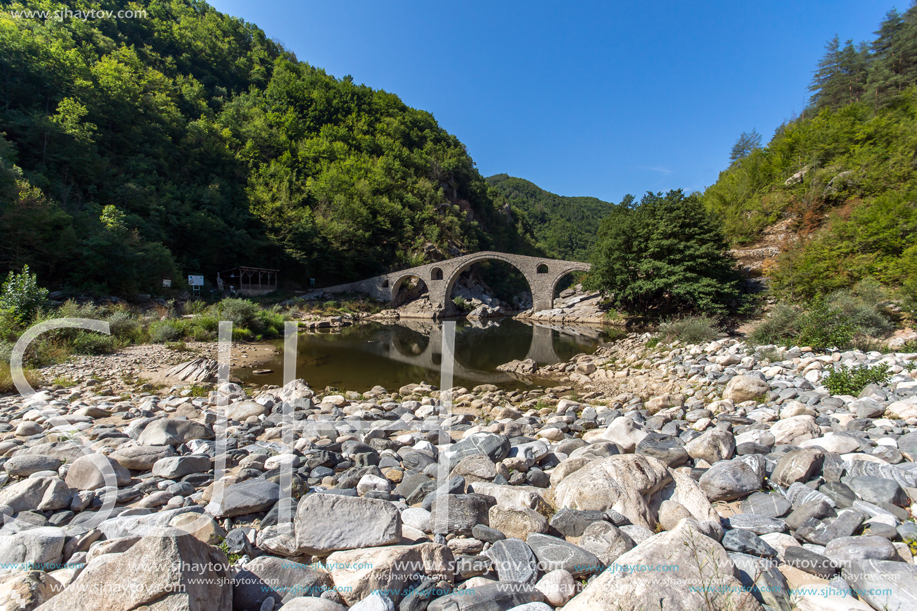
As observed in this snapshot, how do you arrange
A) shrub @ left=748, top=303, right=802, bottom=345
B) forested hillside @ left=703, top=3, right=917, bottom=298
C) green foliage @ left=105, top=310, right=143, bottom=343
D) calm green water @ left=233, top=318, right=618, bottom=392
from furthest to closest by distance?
forested hillside @ left=703, top=3, right=917, bottom=298 < green foliage @ left=105, top=310, right=143, bottom=343 < calm green water @ left=233, top=318, right=618, bottom=392 < shrub @ left=748, top=303, right=802, bottom=345

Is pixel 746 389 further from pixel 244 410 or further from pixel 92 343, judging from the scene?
pixel 92 343

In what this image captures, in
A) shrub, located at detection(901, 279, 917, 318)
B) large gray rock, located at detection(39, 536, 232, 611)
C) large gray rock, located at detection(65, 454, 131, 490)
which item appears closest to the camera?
large gray rock, located at detection(39, 536, 232, 611)

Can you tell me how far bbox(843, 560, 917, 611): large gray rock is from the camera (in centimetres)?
157

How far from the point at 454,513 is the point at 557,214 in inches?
3277

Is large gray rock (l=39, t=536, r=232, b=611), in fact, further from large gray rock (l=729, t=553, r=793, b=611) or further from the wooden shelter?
the wooden shelter

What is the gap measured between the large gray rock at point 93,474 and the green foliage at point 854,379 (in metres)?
7.52

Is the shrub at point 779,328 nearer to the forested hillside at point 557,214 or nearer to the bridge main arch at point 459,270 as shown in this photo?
the bridge main arch at point 459,270

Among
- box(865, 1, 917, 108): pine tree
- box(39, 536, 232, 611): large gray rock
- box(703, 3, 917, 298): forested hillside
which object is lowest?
box(39, 536, 232, 611): large gray rock

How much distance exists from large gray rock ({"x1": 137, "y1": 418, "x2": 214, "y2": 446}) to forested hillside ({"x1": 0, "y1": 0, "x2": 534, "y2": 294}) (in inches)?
570

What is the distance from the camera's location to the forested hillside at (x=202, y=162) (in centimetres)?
1520

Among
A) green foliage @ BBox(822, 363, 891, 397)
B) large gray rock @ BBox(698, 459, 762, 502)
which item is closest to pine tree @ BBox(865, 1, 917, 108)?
green foliage @ BBox(822, 363, 891, 397)

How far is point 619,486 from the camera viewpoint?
7.52 feet

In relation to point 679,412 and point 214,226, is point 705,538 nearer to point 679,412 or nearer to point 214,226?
point 679,412

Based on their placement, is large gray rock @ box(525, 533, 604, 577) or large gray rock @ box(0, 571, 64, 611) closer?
large gray rock @ box(0, 571, 64, 611)
